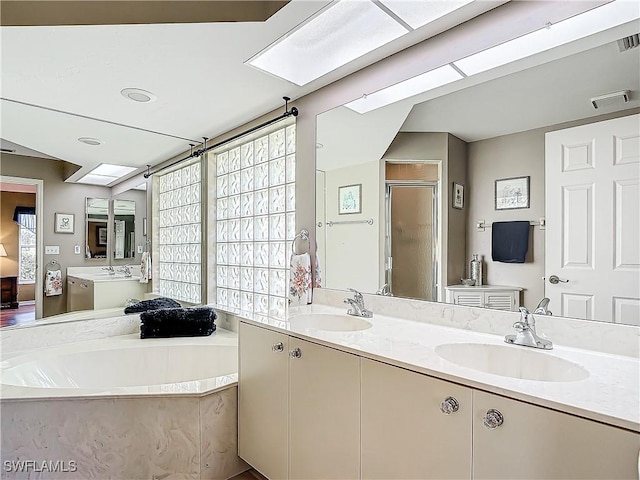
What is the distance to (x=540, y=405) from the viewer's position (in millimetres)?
863

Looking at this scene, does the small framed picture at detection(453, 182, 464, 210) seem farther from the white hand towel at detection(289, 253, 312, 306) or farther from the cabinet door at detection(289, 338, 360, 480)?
the white hand towel at detection(289, 253, 312, 306)

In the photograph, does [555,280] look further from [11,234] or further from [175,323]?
[11,234]

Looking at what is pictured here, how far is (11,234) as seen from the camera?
199 centimetres

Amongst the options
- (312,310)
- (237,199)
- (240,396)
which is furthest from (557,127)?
(237,199)

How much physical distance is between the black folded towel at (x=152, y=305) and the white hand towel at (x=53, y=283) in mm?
537

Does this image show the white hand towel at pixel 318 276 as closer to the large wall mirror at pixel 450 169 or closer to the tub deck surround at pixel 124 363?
the large wall mirror at pixel 450 169

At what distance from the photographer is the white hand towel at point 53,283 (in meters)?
2.18

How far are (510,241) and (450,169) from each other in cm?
44

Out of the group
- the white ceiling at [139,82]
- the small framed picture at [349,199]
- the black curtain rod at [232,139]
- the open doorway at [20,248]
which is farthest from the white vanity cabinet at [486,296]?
the open doorway at [20,248]

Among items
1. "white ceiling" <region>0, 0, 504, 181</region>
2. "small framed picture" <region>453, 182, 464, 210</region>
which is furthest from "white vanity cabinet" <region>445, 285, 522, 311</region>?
"white ceiling" <region>0, 0, 504, 181</region>

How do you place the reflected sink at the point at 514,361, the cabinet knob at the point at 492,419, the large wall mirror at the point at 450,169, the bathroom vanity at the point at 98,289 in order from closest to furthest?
the cabinet knob at the point at 492,419 → the reflected sink at the point at 514,361 → the large wall mirror at the point at 450,169 → the bathroom vanity at the point at 98,289

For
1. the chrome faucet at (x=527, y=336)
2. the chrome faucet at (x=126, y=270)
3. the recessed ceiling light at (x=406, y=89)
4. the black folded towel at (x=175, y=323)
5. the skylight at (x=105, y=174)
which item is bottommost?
the black folded towel at (x=175, y=323)

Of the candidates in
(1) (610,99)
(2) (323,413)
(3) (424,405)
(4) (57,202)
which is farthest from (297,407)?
(4) (57,202)

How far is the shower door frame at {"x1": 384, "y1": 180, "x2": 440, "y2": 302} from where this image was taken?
177 centimetres
